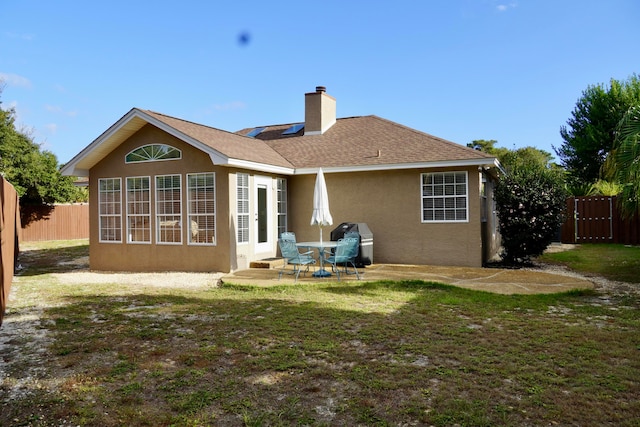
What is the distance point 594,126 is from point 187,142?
27231mm

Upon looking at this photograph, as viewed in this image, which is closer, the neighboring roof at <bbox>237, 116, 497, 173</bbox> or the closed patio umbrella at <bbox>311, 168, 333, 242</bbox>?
the closed patio umbrella at <bbox>311, 168, 333, 242</bbox>

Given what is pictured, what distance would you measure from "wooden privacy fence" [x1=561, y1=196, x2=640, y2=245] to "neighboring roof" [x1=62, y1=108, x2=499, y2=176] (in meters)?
10.5

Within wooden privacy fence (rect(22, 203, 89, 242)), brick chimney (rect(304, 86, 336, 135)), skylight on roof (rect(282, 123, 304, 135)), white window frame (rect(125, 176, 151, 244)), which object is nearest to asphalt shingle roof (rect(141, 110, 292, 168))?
white window frame (rect(125, 176, 151, 244))

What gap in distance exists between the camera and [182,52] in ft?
61.5

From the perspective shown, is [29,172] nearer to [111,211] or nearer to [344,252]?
[111,211]

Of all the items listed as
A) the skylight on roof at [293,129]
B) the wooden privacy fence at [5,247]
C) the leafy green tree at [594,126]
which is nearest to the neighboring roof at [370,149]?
the skylight on roof at [293,129]

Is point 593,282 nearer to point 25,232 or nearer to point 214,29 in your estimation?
point 214,29

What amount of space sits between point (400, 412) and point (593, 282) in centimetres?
810

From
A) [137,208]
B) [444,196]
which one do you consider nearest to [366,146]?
[444,196]

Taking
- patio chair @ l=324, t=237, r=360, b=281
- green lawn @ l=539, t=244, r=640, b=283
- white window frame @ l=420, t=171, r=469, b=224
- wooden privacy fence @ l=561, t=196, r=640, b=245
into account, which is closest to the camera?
patio chair @ l=324, t=237, r=360, b=281

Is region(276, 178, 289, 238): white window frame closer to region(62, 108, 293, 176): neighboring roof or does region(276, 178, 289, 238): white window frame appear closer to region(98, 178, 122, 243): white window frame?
region(62, 108, 293, 176): neighboring roof

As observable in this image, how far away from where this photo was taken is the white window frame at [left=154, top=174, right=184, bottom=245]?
1234cm

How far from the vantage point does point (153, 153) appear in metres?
12.7

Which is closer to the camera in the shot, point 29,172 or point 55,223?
point 29,172
